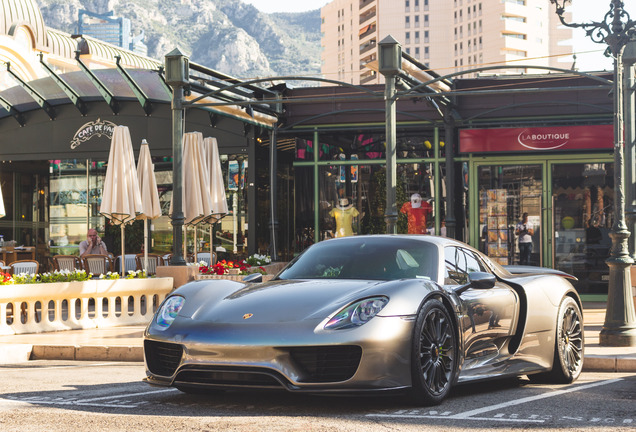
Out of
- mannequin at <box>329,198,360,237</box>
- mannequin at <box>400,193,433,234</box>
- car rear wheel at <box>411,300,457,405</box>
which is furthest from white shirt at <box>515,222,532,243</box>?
car rear wheel at <box>411,300,457,405</box>

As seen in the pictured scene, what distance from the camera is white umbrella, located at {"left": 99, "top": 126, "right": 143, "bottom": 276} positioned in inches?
664

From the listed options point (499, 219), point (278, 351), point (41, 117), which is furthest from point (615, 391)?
point (41, 117)

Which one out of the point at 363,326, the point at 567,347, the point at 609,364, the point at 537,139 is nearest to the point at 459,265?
the point at 567,347

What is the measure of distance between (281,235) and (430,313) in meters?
17.7

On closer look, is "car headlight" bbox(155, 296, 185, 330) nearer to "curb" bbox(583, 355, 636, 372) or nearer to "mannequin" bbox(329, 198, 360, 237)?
"curb" bbox(583, 355, 636, 372)

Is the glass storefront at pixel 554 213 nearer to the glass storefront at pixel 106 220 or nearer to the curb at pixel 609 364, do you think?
the glass storefront at pixel 106 220

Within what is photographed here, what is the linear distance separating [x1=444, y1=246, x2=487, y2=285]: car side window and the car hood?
2.82 feet

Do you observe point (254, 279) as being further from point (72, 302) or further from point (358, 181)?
point (358, 181)

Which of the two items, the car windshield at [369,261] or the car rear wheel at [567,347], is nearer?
the car windshield at [369,261]

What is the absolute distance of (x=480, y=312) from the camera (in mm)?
7203

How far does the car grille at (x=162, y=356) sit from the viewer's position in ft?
20.7

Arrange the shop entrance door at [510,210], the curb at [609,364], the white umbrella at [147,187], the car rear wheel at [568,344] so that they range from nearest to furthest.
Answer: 1. the car rear wheel at [568,344]
2. the curb at [609,364]
3. the white umbrella at [147,187]
4. the shop entrance door at [510,210]

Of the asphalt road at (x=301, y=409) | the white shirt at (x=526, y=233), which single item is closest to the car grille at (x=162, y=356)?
the asphalt road at (x=301, y=409)

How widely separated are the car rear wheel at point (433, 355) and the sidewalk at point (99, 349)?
356 cm
